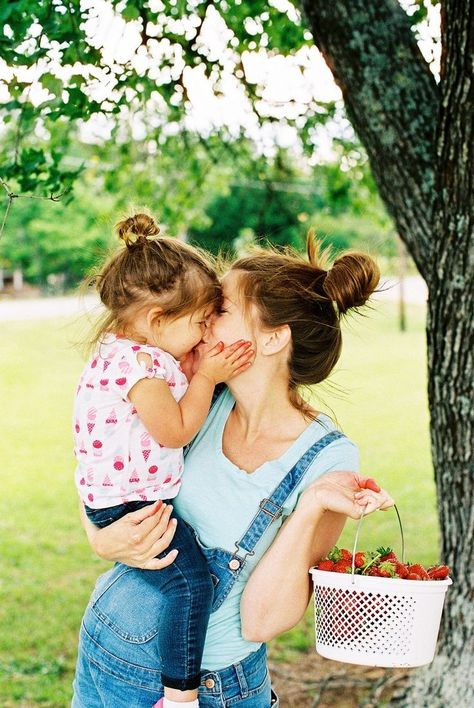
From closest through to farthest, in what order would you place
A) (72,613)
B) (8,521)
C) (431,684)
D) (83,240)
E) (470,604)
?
(470,604) → (431,684) → (72,613) → (8,521) → (83,240)

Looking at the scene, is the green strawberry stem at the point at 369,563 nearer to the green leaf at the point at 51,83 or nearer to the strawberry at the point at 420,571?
the strawberry at the point at 420,571

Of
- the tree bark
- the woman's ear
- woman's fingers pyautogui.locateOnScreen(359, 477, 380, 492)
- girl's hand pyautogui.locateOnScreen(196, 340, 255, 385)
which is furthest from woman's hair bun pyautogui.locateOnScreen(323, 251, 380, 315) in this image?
the tree bark

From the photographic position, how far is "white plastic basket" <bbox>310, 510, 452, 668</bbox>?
6.21 feet

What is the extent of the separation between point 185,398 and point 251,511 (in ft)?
1.06

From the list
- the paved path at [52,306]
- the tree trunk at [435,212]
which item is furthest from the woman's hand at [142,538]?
the paved path at [52,306]

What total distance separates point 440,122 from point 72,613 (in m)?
4.29

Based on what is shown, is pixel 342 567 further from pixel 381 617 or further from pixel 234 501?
pixel 234 501

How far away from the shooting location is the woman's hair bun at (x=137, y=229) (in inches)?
89.7

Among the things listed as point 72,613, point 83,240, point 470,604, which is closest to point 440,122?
point 470,604

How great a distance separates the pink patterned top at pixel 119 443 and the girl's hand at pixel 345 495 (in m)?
0.39

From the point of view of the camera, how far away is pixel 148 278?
7.29 feet

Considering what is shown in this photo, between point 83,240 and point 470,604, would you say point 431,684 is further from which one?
point 83,240

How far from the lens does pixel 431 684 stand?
3746 mm

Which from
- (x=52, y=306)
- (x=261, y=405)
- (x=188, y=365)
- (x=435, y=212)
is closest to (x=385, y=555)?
(x=261, y=405)
